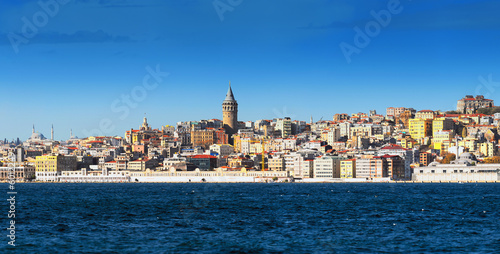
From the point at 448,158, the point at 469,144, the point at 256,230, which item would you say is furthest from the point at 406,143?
the point at 256,230

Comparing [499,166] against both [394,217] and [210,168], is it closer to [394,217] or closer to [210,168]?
[210,168]

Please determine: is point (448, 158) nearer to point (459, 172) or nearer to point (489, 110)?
point (459, 172)

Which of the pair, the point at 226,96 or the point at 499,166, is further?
the point at 226,96

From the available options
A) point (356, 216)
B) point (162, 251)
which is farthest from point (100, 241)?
point (356, 216)

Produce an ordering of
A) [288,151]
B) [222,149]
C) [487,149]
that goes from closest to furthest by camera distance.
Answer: [487,149], [288,151], [222,149]

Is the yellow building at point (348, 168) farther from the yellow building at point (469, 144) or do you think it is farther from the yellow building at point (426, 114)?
the yellow building at point (426, 114)
